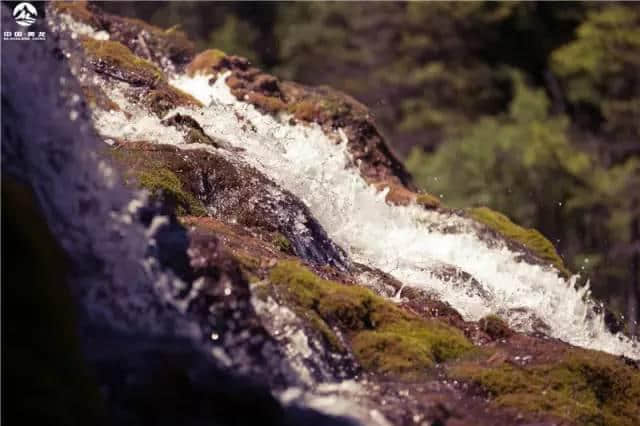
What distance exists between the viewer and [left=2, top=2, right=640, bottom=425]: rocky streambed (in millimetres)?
6477

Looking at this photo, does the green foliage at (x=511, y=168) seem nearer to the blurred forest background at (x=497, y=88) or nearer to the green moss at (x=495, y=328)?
the blurred forest background at (x=497, y=88)

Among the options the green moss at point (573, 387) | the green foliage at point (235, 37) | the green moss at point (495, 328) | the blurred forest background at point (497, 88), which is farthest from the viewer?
the green foliage at point (235, 37)

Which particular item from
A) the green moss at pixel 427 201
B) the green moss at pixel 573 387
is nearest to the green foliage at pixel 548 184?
the green moss at pixel 427 201

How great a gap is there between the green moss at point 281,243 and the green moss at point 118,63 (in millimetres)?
3336

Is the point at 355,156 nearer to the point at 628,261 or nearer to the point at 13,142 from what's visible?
the point at 13,142

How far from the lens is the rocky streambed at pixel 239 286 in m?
6.48

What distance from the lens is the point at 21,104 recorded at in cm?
712

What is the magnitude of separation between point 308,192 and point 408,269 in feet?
4.18

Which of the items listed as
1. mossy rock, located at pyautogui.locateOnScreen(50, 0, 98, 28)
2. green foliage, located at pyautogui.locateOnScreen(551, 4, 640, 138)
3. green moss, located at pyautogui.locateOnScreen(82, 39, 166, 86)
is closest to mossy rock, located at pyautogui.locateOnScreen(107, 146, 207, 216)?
green moss, located at pyautogui.locateOnScreen(82, 39, 166, 86)

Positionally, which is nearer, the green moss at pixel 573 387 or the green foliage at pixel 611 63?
the green moss at pixel 573 387

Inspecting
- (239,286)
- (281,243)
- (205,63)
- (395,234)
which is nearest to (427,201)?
(395,234)

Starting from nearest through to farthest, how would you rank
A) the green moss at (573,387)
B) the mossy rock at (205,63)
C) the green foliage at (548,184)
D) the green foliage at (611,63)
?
1. the green moss at (573,387)
2. the mossy rock at (205,63)
3. the green foliage at (548,184)
4. the green foliage at (611,63)

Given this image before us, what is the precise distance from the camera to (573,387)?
915 centimetres

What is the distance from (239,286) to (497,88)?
3565cm
